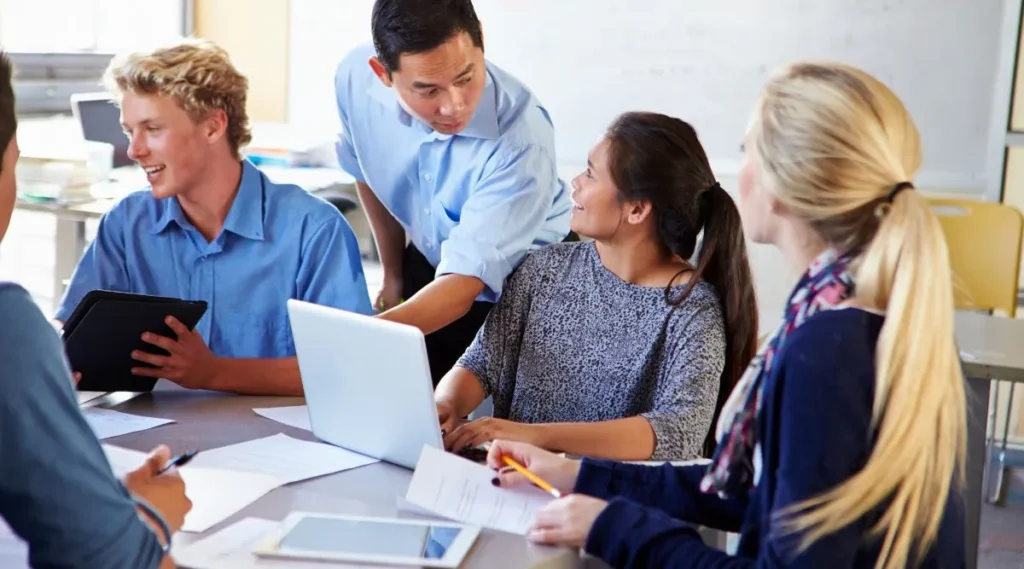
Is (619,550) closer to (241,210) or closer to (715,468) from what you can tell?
(715,468)

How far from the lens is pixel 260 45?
191 inches

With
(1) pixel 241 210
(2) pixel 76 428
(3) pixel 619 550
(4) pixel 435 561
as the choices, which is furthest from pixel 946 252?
(1) pixel 241 210

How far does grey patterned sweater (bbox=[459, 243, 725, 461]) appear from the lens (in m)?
1.75

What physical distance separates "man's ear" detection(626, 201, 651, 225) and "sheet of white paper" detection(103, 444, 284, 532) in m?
0.71

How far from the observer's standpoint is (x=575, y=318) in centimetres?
189

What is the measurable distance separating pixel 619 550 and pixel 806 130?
485 millimetres

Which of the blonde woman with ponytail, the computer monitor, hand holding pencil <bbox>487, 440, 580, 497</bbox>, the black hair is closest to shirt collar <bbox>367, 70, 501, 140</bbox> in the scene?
the black hair

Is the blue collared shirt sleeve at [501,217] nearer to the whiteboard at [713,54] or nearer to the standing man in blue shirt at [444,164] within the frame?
the standing man in blue shirt at [444,164]

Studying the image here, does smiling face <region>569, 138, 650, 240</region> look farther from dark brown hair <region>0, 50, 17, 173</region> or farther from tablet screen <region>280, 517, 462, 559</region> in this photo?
dark brown hair <region>0, 50, 17, 173</region>

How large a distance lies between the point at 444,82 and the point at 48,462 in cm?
125

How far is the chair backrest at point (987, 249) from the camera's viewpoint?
329cm

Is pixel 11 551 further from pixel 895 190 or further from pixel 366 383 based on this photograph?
pixel 895 190

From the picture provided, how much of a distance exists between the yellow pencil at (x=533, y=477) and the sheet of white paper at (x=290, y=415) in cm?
37

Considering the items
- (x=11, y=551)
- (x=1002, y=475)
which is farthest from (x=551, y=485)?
(x=1002, y=475)
